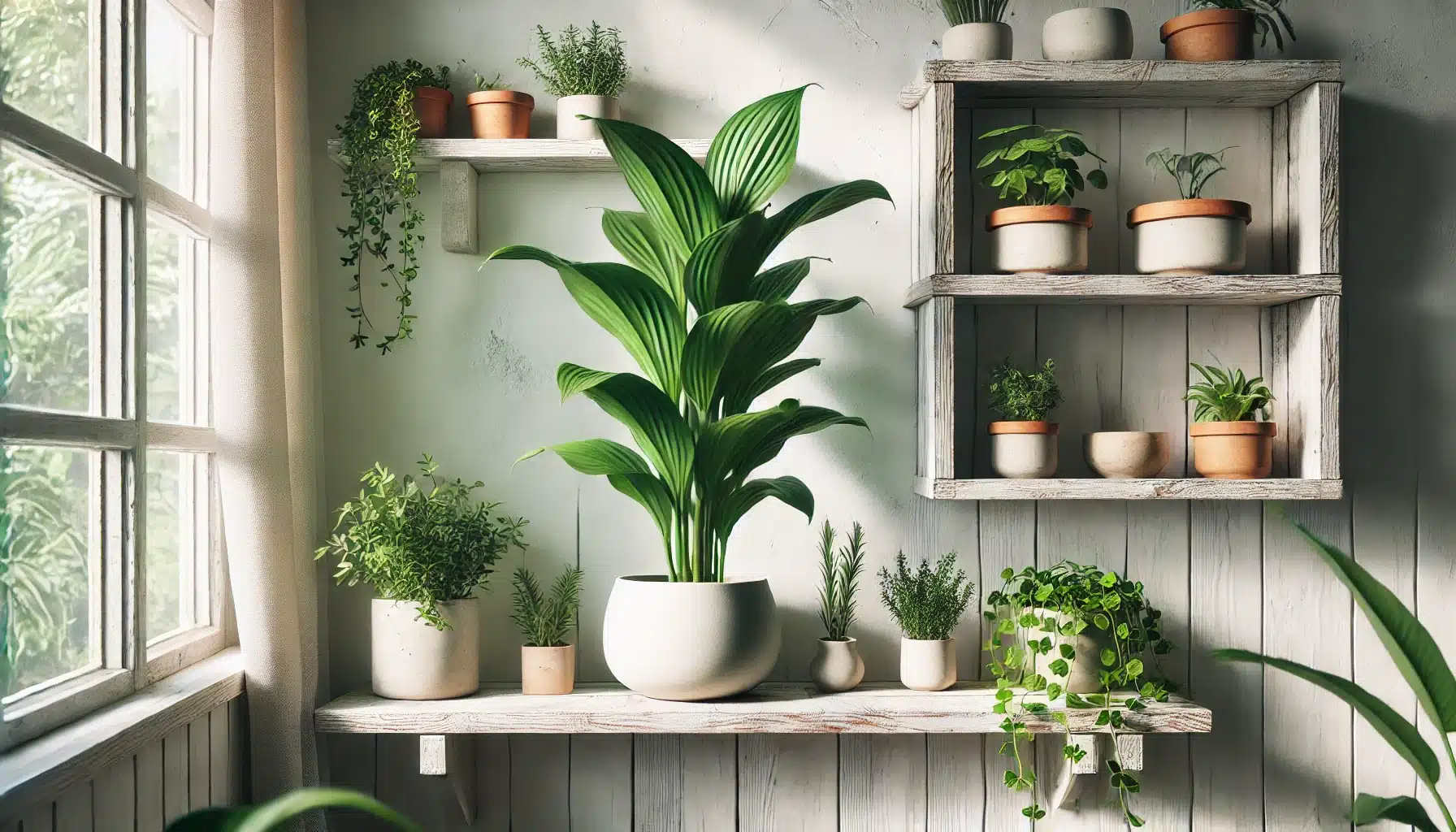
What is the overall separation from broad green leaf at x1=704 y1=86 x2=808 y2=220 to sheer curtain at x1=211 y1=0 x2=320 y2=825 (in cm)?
72

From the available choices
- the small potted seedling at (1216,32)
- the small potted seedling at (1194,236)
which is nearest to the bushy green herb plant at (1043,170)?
the small potted seedling at (1194,236)

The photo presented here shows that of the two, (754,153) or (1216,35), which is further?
(1216,35)

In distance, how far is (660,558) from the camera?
6.55 feet

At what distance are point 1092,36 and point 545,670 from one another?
1469 mm

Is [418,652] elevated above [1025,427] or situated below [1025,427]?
below

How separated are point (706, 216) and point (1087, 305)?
77 cm

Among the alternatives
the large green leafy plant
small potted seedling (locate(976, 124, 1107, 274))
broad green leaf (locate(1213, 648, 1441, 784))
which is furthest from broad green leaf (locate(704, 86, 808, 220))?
broad green leaf (locate(1213, 648, 1441, 784))

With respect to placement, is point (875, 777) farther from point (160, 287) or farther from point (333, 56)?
point (333, 56)

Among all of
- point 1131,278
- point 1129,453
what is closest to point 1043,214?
point 1131,278

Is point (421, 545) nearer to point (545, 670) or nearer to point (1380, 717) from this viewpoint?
point (545, 670)

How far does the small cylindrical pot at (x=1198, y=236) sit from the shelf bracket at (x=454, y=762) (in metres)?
1.48

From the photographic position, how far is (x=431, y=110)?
1919 mm

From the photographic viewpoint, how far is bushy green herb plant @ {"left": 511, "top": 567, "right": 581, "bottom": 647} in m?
1.88

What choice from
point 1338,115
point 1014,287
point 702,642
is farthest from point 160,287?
point 1338,115
